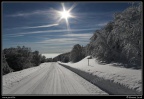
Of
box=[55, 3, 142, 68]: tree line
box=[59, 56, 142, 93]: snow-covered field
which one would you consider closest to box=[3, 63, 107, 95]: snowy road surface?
box=[59, 56, 142, 93]: snow-covered field

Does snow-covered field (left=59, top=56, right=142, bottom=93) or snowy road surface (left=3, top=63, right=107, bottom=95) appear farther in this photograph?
snowy road surface (left=3, top=63, right=107, bottom=95)

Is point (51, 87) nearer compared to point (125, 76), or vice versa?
point (51, 87)

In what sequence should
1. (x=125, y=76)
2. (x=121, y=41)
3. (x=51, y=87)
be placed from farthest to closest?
(x=121, y=41) < (x=125, y=76) < (x=51, y=87)

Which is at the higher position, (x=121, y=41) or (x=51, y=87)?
(x=121, y=41)

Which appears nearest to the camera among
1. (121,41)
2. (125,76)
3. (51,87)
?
(51,87)

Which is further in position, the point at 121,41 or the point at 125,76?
the point at 121,41

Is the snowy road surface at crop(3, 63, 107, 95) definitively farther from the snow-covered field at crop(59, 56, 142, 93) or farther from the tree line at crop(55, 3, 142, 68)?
the tree line at crop(55, 3, 142, 68)

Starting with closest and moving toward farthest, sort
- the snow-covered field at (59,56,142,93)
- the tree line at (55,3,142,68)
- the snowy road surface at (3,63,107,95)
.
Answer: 1. the snow-covered field at (59,56,142,93)
2. the snowy road surface at (3,63,107,95)
3. the tree line at (55,3,142,68)

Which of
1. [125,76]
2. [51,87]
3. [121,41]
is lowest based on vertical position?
[51,87]

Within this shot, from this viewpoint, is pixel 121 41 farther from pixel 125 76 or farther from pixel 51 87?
pixel 51 87

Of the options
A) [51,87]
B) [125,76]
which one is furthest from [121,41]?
[51,87]

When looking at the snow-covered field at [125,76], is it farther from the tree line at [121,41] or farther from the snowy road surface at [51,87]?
the tree line at [121,41]

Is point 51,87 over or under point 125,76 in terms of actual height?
under

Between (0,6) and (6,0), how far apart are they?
52 centimetres
